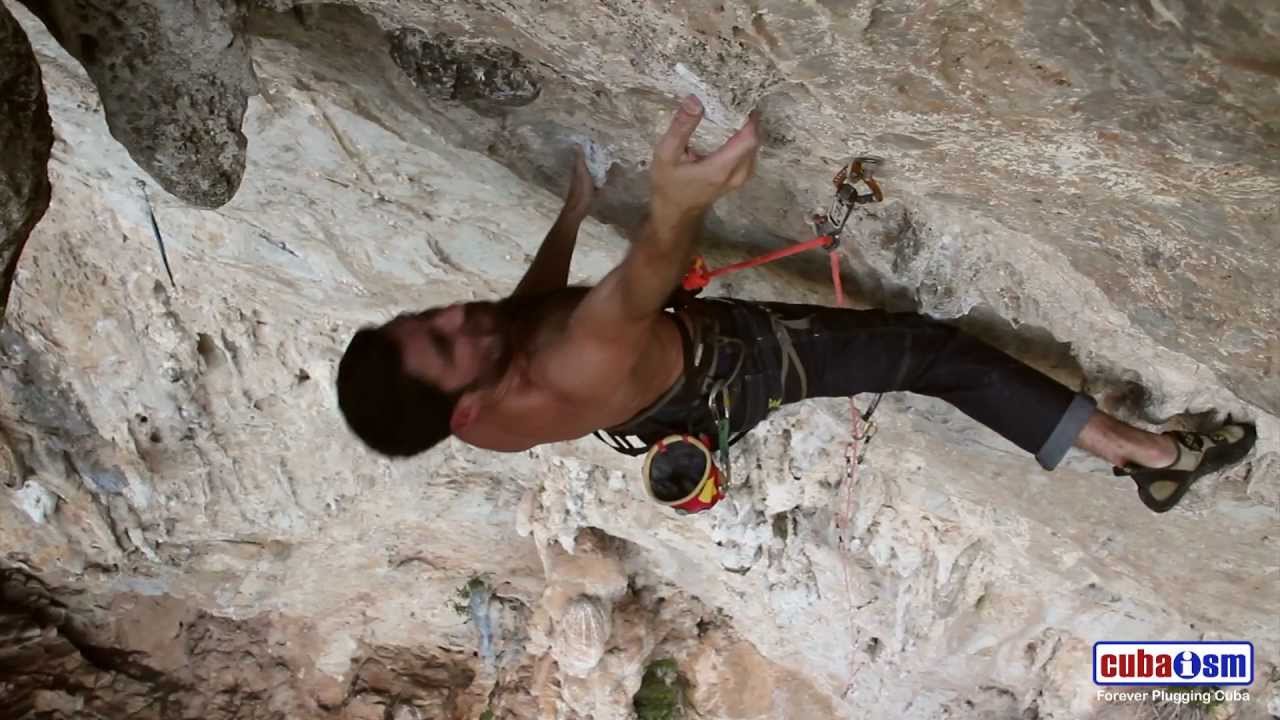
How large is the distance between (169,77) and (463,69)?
627mm

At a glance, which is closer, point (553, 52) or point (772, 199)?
point (553, 52)

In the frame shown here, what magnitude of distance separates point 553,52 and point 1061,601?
112 inches

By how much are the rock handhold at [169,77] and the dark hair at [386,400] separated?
46cm

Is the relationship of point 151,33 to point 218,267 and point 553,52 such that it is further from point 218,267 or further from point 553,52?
point 218,267

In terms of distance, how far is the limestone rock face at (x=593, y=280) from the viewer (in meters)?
1.42

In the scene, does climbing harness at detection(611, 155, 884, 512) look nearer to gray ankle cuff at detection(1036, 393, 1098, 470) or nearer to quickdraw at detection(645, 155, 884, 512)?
quickdraw at detection(645, 155, 884, 512)

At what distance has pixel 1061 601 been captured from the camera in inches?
132

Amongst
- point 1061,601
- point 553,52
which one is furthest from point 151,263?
point 1061,601

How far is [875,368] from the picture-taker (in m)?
2.08

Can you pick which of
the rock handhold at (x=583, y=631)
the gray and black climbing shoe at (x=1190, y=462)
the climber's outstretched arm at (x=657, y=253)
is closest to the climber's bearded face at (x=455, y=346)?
the climber's outstretched arm at (x=657, y=253)

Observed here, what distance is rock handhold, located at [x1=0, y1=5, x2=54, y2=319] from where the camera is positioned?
1.25 m

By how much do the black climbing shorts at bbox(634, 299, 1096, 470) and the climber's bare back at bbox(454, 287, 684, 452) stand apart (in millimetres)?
168

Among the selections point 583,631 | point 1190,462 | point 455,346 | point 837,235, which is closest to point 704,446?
point 837,235

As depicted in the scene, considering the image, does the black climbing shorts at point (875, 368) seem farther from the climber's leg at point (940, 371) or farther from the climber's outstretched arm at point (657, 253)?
the climber's outstretched arm at point (657, 253)
